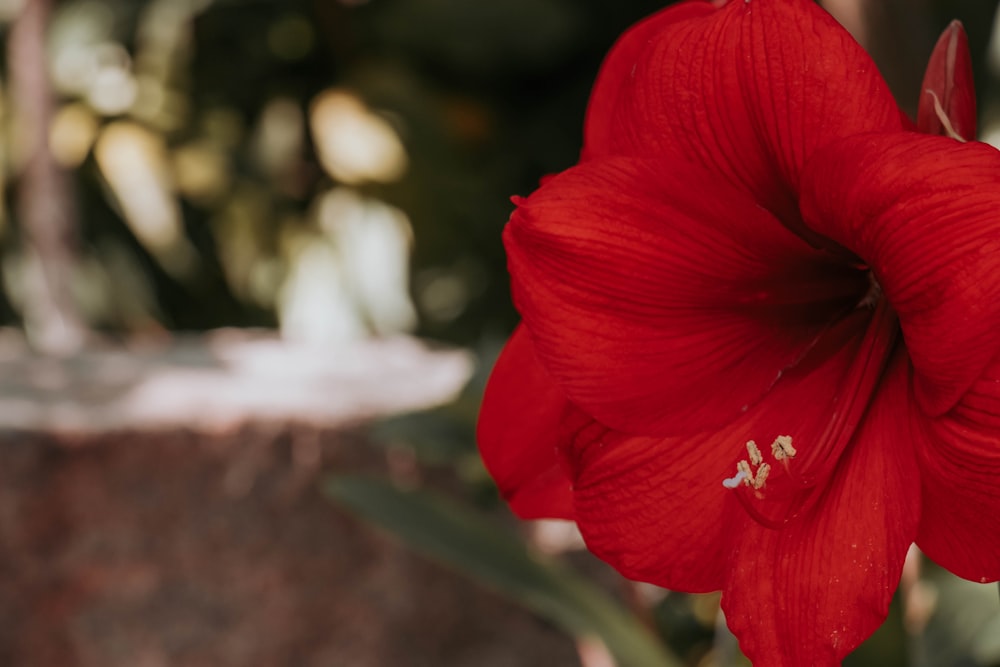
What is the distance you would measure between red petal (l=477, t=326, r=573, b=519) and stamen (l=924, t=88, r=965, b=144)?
0.58 ft

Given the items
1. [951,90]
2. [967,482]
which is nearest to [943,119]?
[951,90]

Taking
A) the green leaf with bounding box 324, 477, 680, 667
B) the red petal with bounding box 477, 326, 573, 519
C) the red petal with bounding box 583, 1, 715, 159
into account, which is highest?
the red petal with bounding box 583, 1, 715, 159

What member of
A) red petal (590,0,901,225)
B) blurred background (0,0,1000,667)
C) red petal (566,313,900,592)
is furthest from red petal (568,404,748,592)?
blurred background (0,0,1000,667)

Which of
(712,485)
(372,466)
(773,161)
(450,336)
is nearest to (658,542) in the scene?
(712,485)

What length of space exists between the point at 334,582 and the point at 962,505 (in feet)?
3.53

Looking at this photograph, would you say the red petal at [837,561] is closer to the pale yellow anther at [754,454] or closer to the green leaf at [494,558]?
the pale yellow anther at [754,454]

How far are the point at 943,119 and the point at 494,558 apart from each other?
0.56 m

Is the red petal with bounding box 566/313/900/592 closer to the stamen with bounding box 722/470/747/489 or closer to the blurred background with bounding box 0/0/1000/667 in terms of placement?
the stamen with bounding box 722/470/747/489

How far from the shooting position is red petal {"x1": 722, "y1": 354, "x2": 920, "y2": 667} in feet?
1.21

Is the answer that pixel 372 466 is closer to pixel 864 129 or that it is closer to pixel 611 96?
pixel 611 96

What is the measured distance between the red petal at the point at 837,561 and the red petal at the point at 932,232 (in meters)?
0.03

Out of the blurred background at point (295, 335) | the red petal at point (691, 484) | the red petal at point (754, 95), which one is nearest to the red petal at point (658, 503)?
the red petal at point (691, 484)

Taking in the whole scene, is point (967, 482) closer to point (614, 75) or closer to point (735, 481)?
point (735, 481)

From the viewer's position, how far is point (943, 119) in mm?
369
